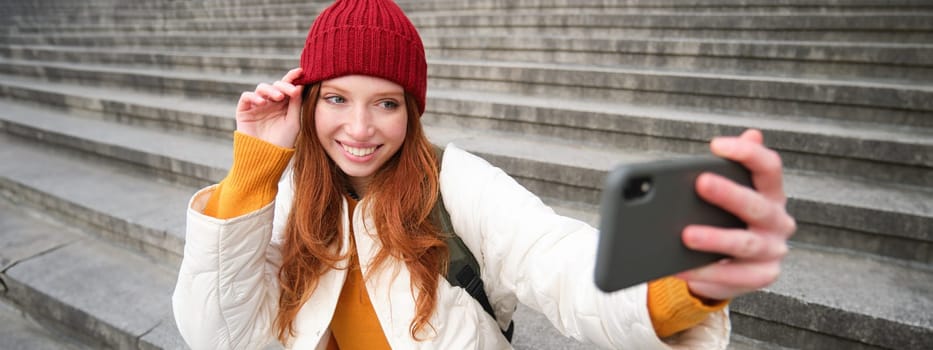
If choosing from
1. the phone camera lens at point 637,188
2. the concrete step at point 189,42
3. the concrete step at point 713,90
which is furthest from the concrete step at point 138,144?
the phone camera lens at point 637,188

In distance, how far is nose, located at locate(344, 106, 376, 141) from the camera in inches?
40.4

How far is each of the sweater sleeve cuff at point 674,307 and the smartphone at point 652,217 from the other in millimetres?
119

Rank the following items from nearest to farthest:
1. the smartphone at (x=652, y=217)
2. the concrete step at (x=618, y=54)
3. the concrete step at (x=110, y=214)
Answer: the smartphone at (x=652, y=217) → the concrete step at (x=110, y=214) → the concrete step at (x=618, y=54)

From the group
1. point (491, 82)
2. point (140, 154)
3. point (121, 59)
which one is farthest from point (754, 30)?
point (121, 59)

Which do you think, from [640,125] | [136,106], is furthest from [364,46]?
[136,106]

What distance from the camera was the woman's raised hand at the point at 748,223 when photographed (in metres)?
0.46

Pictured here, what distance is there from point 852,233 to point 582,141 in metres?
1.28

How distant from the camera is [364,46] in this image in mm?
1053

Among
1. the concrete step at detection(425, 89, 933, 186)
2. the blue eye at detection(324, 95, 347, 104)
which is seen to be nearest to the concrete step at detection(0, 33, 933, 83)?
the concrete step at detection(425, 89, 933, 186)

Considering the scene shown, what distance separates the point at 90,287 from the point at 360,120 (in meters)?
1.96

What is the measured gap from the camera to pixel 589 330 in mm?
782

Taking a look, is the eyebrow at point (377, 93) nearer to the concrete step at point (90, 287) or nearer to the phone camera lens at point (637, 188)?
the phone camera lens at point (637, 188)

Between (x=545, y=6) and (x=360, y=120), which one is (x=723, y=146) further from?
(x=545, y=6)

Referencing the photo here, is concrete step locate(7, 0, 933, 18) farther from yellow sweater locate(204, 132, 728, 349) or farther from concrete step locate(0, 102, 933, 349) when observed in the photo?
yellow sweater locate(204, 132, 728, 349)
